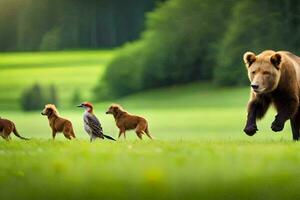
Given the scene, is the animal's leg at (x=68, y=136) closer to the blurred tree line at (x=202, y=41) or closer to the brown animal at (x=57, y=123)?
the brown animal at (x=57, y=123)

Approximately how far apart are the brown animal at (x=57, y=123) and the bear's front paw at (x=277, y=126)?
894 mm

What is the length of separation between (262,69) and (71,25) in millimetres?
899

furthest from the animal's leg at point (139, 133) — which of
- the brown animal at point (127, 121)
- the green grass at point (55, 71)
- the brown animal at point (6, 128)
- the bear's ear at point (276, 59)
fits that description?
the bear's ear at point (276, 59)

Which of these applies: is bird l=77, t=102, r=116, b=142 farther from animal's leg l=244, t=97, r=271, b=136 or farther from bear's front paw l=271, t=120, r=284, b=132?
bear's front paw l=271, t=120, r=284, b=132

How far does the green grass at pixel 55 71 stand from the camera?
4.55 m

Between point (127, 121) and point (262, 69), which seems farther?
point (127, 121)

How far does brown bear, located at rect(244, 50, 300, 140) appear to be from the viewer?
4.39 metres

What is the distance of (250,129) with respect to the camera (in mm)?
4469

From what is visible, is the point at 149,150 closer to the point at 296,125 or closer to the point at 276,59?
the point at 276,59

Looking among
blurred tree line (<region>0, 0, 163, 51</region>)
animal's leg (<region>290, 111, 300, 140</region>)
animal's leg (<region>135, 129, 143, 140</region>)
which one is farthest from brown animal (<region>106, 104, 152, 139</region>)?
animal's leg (<region>290, 111, 300, 140</region>)

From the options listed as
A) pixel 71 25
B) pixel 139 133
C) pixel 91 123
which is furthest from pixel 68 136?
pixel 71 25

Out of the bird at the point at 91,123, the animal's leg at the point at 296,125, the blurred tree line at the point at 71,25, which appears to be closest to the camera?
the bird at the point at 91,123

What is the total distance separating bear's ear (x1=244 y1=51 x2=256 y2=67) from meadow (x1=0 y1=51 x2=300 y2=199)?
30 cm

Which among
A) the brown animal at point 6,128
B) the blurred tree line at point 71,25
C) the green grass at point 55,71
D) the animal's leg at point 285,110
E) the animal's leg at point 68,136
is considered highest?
the blurred tree line at point 71,25
